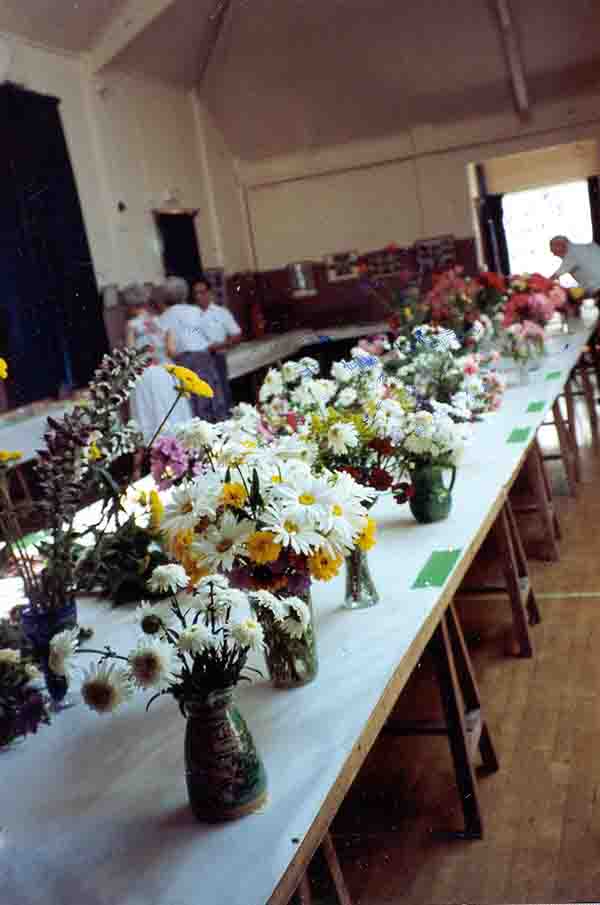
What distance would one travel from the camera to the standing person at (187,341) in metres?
4.86

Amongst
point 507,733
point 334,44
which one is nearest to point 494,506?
point 507,733

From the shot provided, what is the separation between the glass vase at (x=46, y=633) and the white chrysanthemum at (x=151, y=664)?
1.80 feet

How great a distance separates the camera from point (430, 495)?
2.51 metres

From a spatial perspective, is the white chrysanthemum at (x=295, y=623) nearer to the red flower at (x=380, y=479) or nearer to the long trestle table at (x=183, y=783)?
the long trestle table at (x=183, y=783)

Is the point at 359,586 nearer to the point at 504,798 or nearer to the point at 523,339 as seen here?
the point at 504,798

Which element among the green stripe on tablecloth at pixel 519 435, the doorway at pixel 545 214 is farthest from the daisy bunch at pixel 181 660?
the green stripe on tablecloth at pixel 519 435

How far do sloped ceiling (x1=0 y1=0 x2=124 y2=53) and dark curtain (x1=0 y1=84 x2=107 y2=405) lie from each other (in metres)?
0.44

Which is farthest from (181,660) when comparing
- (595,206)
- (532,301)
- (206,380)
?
(206,380)

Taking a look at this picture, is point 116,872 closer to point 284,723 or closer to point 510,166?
point 284,723

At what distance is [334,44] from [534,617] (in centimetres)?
818

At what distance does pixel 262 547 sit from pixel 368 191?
11.3m

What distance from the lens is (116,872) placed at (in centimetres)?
123

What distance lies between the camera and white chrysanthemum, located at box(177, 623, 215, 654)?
122cm

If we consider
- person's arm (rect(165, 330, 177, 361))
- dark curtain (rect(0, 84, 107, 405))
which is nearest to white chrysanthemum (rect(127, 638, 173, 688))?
person's arm (rect(165, 330, 177, 361))
